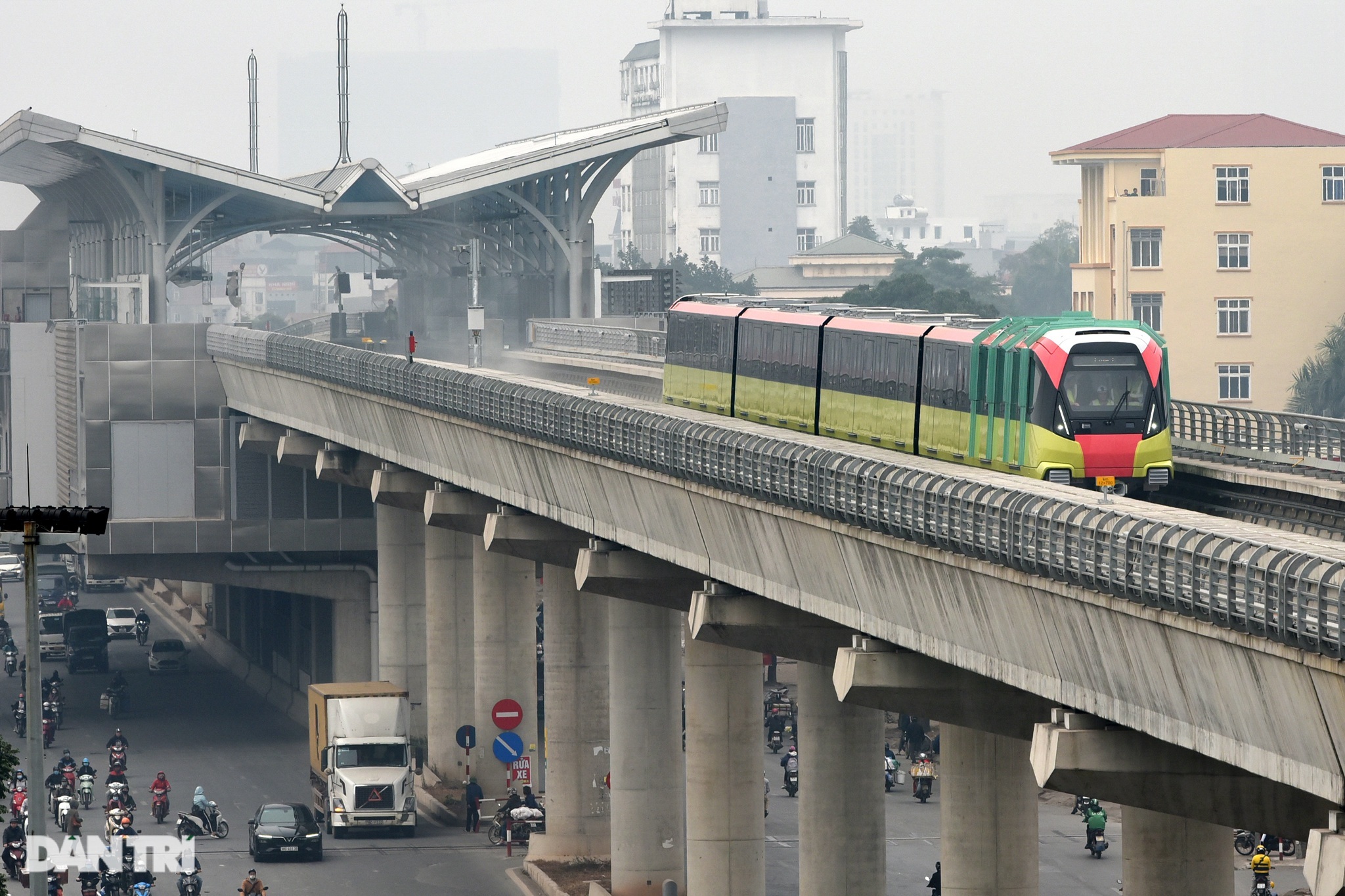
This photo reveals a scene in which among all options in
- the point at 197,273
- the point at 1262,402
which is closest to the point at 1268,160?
the point at 1262,402

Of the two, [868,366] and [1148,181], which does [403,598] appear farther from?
[1148,181]

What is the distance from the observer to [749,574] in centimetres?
4044

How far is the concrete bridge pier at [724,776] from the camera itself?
52469 millimetres

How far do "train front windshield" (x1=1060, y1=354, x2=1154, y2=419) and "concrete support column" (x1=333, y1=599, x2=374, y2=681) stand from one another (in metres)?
54.9

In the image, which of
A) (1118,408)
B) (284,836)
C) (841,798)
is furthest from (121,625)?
(1118,408)

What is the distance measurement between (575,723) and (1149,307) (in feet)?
234

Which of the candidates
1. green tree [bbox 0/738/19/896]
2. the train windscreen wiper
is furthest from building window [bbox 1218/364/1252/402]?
green tree [bbox 0/738/19/896]

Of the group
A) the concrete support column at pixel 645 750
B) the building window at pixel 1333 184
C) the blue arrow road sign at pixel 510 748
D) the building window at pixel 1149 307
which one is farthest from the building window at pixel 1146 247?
the blue arrow road sign at pixel 510 748

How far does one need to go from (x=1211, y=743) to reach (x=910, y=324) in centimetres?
2177

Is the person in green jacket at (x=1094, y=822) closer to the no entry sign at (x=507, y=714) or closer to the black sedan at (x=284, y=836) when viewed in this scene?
the no entry sign at (x=507, y=714)

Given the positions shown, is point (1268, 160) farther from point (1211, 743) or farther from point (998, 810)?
point (1211, 743)

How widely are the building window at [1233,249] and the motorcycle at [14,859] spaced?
84210mm

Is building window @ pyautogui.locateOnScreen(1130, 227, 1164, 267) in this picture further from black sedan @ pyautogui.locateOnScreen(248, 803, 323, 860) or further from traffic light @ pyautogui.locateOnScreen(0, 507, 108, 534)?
traffic light @ pyautogui.locateOnScreen(0, 507, 108, 534)

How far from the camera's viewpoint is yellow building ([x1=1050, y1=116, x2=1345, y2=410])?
412 feet
